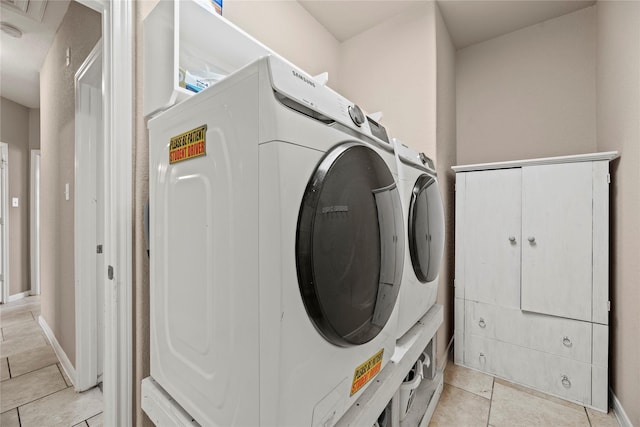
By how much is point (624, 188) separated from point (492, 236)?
0.76 meters

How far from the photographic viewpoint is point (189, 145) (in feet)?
2.33

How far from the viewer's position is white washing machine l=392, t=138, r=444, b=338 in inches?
42.3

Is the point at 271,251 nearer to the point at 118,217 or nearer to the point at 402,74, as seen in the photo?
the point at 118,217

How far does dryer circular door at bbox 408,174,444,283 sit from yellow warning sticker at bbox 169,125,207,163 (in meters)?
0.82

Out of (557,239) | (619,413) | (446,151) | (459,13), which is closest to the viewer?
(619,413)

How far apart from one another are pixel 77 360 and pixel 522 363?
3032mm

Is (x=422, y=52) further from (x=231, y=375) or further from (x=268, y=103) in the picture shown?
(x=231, y=375)

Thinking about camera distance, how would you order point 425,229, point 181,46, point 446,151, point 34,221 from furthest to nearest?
1. point 34,221
2. point 446,151
3. point 425,229
4. point 181,46

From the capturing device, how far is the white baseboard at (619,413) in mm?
1545

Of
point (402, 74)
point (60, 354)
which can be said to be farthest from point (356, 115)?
point (60, 354)

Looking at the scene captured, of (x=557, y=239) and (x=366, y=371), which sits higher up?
(x=557, y=239)

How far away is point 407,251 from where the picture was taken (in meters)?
1.08

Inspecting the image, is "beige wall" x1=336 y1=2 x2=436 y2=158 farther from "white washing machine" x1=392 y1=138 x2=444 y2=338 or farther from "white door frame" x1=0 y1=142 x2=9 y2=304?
"white door frame" x1=0 y1=142 x2=9 y2=304

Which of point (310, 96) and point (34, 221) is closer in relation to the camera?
point (310, 96)
